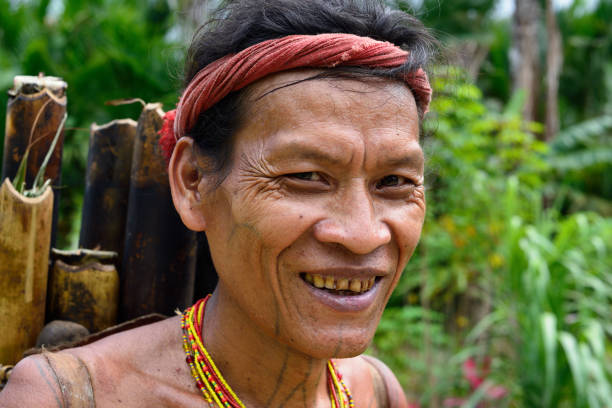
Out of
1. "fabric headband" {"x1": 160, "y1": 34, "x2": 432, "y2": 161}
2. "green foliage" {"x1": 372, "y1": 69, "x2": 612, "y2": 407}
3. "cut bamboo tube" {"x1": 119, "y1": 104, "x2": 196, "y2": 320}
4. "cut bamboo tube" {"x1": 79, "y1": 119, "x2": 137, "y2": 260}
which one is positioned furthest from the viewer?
"green foliage" {"x1": 372, "y1": 69, "x2": 612, "y2": 407}

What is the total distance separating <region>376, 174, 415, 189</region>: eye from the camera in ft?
5.70

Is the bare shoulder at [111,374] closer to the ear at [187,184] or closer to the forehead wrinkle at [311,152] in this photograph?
the ear at [187,184]

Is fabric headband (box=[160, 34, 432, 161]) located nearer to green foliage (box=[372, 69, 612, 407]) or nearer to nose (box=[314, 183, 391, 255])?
nose (box=[314, 183, 391, 255])

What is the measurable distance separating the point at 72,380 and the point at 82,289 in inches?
21.4

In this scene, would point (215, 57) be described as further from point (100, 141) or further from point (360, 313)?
point (360, 313)

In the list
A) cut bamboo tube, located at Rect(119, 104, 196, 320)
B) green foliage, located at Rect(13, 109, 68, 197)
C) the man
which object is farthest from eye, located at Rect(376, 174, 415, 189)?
green foliage, located at Rect(13, 109, 68, 197)

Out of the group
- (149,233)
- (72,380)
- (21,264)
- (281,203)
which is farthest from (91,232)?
(281,203)

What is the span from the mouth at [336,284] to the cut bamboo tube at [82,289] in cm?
90

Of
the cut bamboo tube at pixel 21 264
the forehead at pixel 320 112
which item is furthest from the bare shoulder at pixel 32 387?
the forehead at pixel 320 112

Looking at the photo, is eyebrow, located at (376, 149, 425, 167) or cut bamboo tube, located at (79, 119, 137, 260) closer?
eyebrow, located at (376, 149, 425, 167)

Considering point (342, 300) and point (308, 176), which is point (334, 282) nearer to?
point (342, 300)

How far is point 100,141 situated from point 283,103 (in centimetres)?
101

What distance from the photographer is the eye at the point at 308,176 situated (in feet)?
5.38

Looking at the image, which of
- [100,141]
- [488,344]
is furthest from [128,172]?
[488,344]
